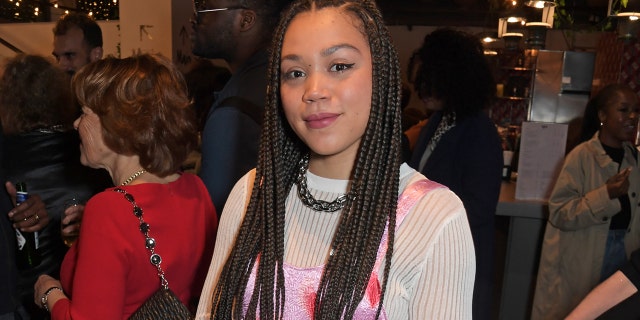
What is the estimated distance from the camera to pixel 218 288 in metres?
1.26

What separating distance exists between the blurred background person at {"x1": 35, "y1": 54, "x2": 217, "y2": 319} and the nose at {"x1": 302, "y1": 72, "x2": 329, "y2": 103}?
2.32ft

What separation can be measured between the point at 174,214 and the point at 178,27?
222 cm

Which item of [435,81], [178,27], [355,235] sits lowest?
[355,235]

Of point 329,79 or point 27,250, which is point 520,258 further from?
point 329,79

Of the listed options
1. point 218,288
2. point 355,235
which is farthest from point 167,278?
point 355,235

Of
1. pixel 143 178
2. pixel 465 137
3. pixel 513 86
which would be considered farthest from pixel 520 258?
pixel 513 86

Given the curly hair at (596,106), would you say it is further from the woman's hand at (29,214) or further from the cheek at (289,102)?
the woman's hand at (29,214)

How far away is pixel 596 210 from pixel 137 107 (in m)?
2.62

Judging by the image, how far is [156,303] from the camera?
1550 mm

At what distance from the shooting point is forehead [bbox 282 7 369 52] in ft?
3.66

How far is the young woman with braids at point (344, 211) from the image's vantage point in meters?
1.10

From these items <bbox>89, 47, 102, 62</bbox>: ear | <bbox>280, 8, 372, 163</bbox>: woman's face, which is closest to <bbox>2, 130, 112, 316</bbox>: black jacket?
<bbox>89, 47, 102, 62</bbox>: ear

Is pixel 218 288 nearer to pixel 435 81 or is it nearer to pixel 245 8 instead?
pixel 245 8

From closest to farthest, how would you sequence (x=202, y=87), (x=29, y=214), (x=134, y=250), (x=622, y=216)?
1. (x=134, y=250)
2. (x=29, y=214)
3. (x=622, y=216)
4. (x=202, y=87)
